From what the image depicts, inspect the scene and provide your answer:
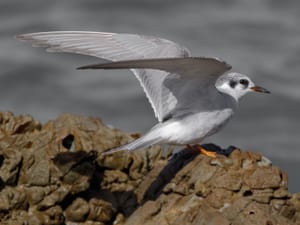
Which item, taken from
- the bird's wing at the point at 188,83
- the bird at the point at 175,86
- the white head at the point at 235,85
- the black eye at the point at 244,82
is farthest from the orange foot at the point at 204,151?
the black eye at the point at 244,82

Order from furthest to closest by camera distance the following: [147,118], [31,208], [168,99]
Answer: [147,118]
[168,99]
[31,208]

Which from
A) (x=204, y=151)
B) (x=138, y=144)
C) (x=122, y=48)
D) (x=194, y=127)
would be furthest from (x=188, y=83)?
(x=122, y=48)

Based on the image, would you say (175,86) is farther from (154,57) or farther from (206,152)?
(206,152)

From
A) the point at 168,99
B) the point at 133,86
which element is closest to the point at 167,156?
the point at 168,99

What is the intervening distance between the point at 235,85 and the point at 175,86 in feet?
2.73

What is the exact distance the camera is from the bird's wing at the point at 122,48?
8.09 m

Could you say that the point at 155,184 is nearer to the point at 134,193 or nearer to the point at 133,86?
the point at 134,193

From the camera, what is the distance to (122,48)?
866 centimetres

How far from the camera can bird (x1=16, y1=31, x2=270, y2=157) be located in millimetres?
7630

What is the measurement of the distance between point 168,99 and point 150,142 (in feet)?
2.24

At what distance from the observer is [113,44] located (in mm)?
8648

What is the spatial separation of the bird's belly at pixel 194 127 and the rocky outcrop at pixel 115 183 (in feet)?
0.48

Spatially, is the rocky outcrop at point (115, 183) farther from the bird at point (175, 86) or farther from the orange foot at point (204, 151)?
the bird at point (175, 86)

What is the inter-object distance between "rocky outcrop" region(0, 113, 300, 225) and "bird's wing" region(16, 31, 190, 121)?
0.60 meters
